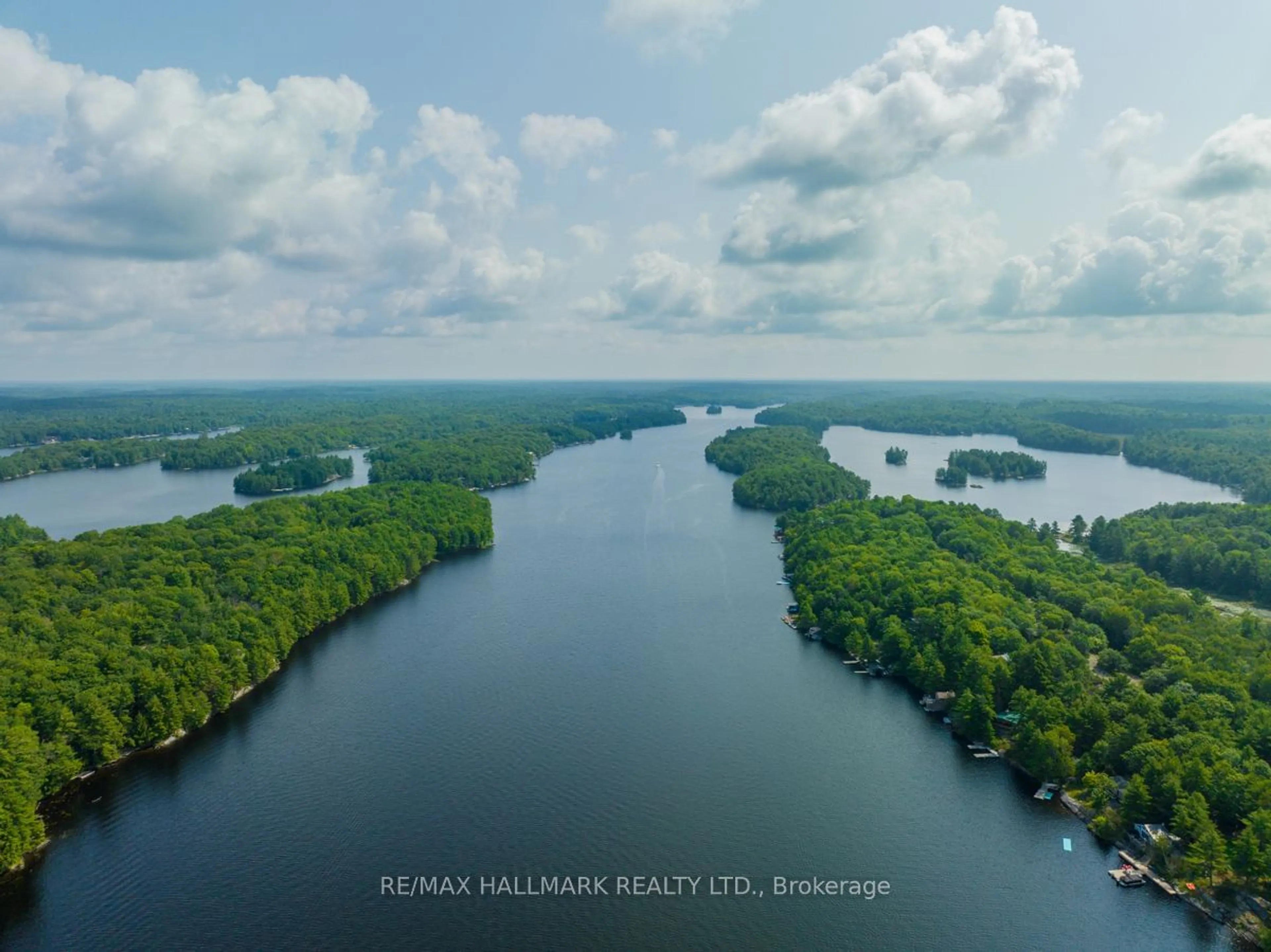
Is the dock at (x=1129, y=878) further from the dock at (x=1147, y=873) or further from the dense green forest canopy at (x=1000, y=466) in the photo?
the dense green forest canopy at (x=1000, y=466)

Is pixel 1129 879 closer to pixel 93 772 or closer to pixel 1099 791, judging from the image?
pixel 1099 791

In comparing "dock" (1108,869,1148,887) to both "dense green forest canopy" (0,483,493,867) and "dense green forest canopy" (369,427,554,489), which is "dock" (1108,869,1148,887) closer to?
"dense green forest canopy" (0,483,493,867)

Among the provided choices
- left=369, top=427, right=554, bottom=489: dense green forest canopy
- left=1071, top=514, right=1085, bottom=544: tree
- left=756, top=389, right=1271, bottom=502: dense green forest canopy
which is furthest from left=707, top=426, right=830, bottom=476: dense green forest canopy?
left=756, top=389, right=1271, bottom=502: dense green forest canopy

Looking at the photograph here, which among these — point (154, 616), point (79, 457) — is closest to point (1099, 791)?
point (154, 616)

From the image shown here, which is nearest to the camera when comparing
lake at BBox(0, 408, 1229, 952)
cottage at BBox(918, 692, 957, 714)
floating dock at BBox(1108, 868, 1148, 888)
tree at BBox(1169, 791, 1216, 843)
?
lake at BBox(0, 408, 1229, 952)

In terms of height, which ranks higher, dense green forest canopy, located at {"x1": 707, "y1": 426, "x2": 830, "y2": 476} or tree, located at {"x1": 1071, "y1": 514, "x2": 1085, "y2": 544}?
dense green forest canopy, located at {"x1": 707, "y1": 426, "x2": 830, "y2": 476}

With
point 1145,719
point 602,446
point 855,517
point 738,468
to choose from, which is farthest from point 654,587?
point 602,446

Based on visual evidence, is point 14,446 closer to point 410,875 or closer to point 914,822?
point 410,875
